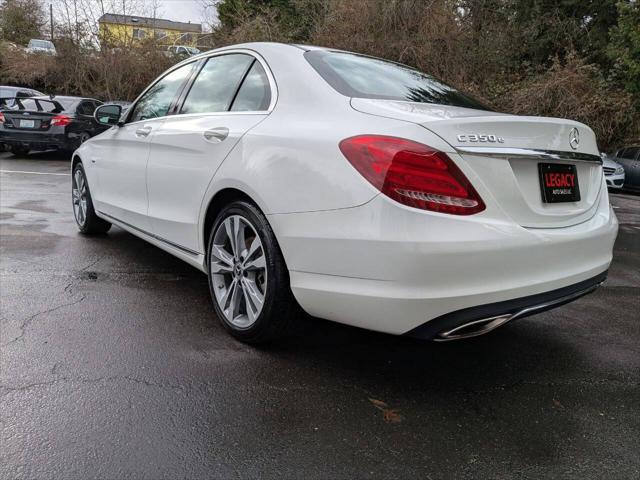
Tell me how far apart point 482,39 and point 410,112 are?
16.5m

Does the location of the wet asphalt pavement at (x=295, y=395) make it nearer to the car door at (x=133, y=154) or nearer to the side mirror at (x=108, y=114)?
the car door at (x=133, y=154)

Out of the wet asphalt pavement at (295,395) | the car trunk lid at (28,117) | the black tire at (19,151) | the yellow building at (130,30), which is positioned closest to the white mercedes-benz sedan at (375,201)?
the wet asphalt pavement at (295,395)

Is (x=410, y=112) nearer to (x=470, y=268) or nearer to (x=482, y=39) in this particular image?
(x=470, y=268)

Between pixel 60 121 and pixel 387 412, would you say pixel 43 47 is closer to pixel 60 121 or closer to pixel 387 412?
pixel 60 121

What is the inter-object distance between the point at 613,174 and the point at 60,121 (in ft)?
43.3

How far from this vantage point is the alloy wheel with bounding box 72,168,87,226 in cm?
545

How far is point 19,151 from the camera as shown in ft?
45.0

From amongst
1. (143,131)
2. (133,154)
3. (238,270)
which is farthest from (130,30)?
(238,270)

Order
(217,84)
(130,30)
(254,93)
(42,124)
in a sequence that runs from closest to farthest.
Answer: (254,93) → (217,84) → (42,124) → (130,30)

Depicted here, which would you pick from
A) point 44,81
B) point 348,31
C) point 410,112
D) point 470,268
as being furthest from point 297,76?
point 44,81

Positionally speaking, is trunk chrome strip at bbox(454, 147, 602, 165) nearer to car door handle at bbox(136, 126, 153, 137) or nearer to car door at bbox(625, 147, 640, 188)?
car door handle at bbox(136, 126, 153, 137)

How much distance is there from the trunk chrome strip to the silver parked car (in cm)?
1185

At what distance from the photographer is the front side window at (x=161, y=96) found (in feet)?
13.2

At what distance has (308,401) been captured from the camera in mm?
2490
